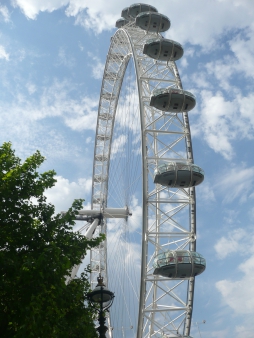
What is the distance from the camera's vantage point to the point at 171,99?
81.5 ft

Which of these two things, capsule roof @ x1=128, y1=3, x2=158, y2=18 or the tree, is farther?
capsule roof @ x1=128, y1=3, x2=158, y2=18

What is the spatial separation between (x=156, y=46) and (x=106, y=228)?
1291cm

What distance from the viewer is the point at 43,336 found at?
10062mm

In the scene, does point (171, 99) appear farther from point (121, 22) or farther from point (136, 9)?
point (121, 22)

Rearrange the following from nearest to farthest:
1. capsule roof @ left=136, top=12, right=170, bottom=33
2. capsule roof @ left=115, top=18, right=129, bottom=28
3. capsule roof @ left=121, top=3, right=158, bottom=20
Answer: capsule roof @ left=136, top=12, right=170, bottom=33 → capsule roof @ left=121, top=3, right=158, bottom=20 → capsule roof @ left=115, top=18, right=129, bottom=28

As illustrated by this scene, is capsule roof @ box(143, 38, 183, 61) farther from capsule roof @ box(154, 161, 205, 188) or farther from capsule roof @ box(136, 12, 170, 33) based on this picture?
capsule roof @ box(154, 161, 205, 188)

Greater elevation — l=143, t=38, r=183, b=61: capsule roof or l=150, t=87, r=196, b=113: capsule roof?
l=143, t=38, r=183, b=61: capsule roof

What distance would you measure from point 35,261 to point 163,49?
19.7 m

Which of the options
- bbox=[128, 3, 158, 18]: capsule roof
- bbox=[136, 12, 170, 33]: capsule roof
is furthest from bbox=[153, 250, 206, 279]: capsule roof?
bbox=[128, 3, 158, 18]: capsule roof

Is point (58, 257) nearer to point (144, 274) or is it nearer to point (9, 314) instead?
point (9, 314)

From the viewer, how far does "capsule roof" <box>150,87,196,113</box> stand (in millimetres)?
24781

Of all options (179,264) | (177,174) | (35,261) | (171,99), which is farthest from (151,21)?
(35,261)

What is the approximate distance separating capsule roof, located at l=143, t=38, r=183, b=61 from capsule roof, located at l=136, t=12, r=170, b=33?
337 cm

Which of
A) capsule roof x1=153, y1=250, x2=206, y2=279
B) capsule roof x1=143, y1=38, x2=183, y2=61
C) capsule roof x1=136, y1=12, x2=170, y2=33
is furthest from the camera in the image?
capsule roof x1=136, y1=12, x2=170, y2=33
